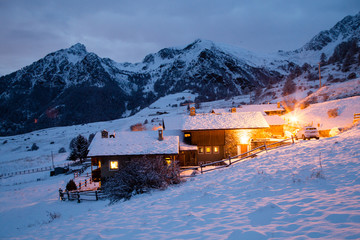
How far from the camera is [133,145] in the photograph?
2523 cm

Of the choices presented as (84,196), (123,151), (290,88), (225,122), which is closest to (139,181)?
(84,196)

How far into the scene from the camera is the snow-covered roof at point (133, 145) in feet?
78.8

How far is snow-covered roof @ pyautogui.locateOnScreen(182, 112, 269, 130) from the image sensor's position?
28.8 meters

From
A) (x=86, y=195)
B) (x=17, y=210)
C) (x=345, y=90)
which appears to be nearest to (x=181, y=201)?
(x=86, y=195)

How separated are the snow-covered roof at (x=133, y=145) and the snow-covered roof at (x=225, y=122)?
491 cm

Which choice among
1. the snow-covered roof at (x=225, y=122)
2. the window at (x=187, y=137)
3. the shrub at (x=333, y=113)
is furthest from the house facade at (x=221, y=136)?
the shrub at (x=333, y=113)

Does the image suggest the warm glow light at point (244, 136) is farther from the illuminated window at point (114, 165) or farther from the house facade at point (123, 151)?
the illuminated window at point (114, 165)

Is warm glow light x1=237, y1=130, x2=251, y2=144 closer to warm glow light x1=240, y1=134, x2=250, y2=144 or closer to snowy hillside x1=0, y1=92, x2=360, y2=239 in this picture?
warm glow light x1=240, y1=134, x2=250, y2=144

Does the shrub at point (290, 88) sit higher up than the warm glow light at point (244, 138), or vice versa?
the shrub at point (290, 88)

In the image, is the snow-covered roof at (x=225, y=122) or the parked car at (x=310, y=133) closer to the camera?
the parked car at (x=310, y=133)

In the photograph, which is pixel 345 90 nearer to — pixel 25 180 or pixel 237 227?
pixel 237 227

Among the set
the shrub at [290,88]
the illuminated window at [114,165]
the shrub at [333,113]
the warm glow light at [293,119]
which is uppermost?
the shrub at [290,88]

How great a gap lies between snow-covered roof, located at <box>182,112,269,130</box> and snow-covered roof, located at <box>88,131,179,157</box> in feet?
16.1

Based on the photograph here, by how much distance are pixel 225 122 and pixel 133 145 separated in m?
13.5
